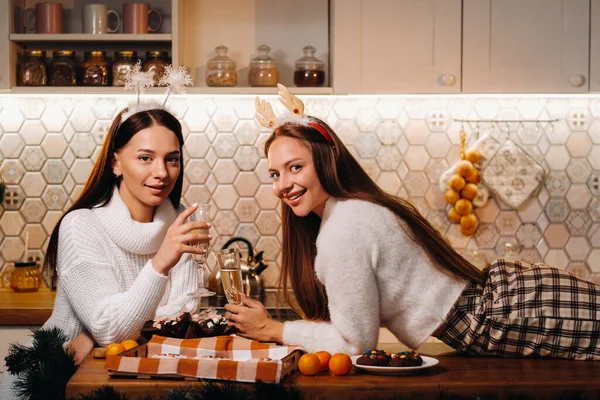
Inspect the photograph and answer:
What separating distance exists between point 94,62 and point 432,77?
1.35m

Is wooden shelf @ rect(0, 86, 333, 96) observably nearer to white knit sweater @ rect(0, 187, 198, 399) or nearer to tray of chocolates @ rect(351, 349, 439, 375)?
white knit sweater @ rect(0, 187, 198, 399)

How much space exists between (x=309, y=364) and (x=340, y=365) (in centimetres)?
6

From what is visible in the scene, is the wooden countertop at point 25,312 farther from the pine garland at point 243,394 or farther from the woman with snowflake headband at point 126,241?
the pine garland at point 243,394

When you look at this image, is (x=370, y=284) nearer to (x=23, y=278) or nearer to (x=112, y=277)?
(x=112, y=277)

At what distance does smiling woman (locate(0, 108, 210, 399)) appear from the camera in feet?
6.19

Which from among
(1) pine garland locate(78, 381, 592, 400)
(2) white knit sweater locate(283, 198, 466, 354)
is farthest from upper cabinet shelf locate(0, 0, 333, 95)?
(1) pine garland locate(78, 381, 592, 400)

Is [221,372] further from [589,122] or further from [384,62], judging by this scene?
[589,122]

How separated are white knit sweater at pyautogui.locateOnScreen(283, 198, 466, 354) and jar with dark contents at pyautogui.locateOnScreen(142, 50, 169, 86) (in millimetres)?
1454

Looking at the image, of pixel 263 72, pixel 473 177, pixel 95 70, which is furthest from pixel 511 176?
pixel 95 70

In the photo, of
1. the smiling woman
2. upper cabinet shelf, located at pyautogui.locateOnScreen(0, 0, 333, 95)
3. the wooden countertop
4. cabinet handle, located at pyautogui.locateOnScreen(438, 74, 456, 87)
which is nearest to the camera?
the smiling woman

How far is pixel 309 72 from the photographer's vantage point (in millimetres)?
3146

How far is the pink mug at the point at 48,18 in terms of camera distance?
313 cm

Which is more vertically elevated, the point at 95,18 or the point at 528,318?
the point at 95,18

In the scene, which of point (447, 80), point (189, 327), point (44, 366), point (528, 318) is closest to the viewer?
point (44, 366)
